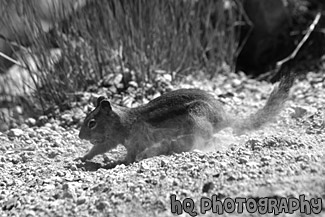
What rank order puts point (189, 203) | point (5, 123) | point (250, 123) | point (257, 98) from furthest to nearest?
point (257, 98), point (5, 123), point (250, 123), point (189, 203)

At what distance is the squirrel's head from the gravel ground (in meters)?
0.18

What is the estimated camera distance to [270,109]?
4414 mm

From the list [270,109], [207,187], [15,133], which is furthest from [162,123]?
[15,133]

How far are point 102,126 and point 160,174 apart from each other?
1043 millimetres

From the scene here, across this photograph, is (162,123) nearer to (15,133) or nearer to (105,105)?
(105,105)

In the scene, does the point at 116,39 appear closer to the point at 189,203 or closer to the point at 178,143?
the point at 178,143

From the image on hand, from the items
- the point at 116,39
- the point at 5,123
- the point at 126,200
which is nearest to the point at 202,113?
the point at 126,200

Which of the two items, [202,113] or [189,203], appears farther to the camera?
[202,113]

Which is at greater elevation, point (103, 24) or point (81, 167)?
point (103, 24)

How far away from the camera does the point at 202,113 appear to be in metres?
4.27

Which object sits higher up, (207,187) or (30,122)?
(207,187)

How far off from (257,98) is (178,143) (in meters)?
1.93

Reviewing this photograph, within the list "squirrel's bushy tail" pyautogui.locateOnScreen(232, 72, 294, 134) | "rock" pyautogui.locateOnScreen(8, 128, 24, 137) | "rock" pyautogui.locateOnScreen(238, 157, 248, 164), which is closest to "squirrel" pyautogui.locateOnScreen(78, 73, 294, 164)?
"squirrel's bushy tail" pyautogui.locateOnScreen(232, 72, 294, 134)

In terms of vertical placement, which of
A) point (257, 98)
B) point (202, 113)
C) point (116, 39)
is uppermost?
point (116, 39)
